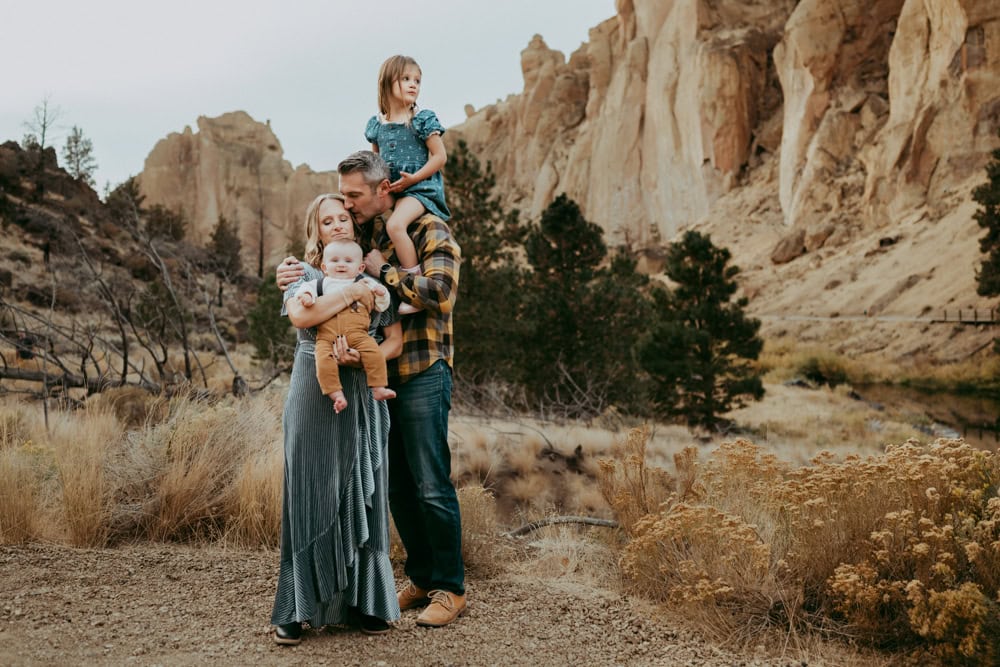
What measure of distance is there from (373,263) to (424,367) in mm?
512

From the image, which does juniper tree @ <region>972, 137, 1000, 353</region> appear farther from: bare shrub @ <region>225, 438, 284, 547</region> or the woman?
the woman

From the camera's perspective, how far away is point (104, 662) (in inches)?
119

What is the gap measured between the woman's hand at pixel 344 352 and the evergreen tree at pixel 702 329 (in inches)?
565

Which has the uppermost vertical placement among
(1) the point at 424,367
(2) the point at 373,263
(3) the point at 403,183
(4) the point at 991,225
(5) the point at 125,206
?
(5) the point at 125,206

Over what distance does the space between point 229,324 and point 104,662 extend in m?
26.1

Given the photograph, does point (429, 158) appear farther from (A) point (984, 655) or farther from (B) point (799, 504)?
(A) point (984, 655)

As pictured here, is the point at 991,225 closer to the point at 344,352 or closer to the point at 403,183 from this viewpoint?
the point at 403,183

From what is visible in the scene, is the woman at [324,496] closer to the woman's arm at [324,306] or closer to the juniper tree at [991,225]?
the woman's arm at [324,306]

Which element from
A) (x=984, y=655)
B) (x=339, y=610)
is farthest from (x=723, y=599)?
(x=339, y=610)

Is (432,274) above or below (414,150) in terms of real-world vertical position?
below

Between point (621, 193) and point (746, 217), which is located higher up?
point (621, 193)

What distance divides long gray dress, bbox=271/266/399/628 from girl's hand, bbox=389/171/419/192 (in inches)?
22.1

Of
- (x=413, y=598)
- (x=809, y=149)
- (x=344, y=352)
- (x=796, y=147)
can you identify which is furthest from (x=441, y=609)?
(x=796, y=147)

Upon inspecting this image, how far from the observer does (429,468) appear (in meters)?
3.54
